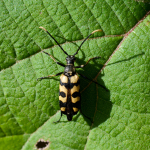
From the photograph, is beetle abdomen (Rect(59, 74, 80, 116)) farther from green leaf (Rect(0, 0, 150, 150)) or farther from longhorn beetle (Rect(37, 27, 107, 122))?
green leaf (Rect(0, 0, 150, 150))

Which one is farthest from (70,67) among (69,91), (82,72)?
(69,91)

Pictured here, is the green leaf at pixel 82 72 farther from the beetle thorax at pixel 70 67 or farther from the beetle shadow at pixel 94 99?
the beetle thorax at pixel 70 67

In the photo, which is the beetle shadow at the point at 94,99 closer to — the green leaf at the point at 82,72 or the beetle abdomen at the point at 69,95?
the green leaf at the point at 82,72

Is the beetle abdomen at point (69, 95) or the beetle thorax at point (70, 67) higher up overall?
the beetle thorax at point (70, 67)

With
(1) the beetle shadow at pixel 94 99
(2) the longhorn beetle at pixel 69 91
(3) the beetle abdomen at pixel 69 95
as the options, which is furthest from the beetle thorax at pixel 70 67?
(1) the beetle shadow at pixel 94 99

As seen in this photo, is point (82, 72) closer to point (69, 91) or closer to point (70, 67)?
point (70, 67)

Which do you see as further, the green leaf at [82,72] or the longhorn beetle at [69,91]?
the longhorn beetle at [69,91]

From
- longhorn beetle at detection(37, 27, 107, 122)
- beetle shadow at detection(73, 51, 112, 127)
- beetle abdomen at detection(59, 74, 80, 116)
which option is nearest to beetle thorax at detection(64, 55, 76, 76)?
→ longhorn beetle at detection(37, 27, 107, 122)

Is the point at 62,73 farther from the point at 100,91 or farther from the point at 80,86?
the point at 100,91
